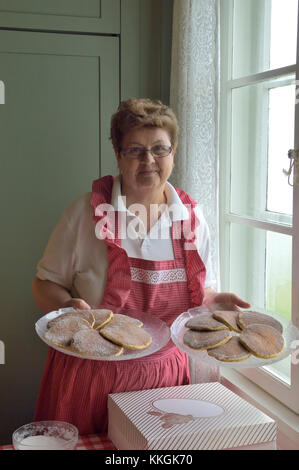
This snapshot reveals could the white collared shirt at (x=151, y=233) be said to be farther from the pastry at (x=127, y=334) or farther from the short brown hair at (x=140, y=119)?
the pastry at (x=127, y=334)

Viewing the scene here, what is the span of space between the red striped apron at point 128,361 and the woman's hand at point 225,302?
0.14 ft

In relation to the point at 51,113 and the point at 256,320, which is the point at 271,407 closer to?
the point at 256,320

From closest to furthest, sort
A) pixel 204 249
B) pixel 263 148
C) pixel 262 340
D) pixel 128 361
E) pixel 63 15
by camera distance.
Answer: pixel 262 340 → pixel 128 361 → pixel 204 249 → pixel 263 148 → pixel 63 15

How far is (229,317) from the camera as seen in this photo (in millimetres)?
1490

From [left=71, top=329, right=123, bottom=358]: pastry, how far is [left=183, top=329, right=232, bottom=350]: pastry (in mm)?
173

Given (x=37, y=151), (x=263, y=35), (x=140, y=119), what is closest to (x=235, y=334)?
(x=140, y=119)

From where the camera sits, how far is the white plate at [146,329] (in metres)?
1.33

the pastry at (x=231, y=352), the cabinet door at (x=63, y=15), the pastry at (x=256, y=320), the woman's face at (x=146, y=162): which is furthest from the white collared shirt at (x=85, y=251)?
the cabinet door at (x=63, y=15)

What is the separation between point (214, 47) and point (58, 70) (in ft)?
2.18

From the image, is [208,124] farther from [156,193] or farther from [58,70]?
[58,70]

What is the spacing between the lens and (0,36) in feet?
7.39

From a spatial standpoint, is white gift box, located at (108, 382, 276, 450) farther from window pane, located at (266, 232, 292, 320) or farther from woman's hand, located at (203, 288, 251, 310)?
window pane, located at (266, 232, 292, 320)

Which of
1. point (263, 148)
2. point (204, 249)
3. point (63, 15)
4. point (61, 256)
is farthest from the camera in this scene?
point (63, 15)

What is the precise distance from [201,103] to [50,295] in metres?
0.92
